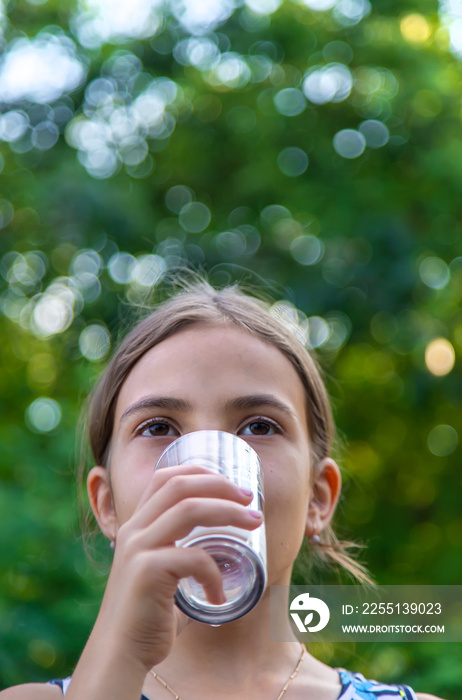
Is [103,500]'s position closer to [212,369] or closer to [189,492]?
[212,369]

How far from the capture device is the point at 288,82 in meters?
4.19

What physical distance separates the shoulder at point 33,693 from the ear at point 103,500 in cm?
33

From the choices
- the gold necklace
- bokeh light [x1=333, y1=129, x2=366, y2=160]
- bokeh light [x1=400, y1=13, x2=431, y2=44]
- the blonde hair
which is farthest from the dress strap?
bokeh light [x1=400, y1=13, x2=431, y2=44]

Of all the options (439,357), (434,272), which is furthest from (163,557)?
(434,272)

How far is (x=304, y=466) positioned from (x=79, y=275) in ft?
9.15

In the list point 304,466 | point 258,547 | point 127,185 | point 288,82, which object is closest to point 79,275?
point 127,185

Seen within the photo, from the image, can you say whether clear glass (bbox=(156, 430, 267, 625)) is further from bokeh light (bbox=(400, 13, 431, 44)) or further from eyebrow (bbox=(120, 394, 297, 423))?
bokeh light (bbox=(400, 13, 431, 44))

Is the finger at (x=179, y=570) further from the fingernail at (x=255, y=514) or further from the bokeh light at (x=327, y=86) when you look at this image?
the bokeh light at (x=327, y=86)

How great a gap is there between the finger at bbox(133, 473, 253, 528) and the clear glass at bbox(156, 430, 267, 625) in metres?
0.04

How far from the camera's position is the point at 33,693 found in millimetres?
1494

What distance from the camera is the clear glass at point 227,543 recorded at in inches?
38.8

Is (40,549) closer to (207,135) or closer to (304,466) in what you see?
(304,466)

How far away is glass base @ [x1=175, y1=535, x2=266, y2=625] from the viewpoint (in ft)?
3.27

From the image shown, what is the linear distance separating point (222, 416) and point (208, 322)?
324 mm
